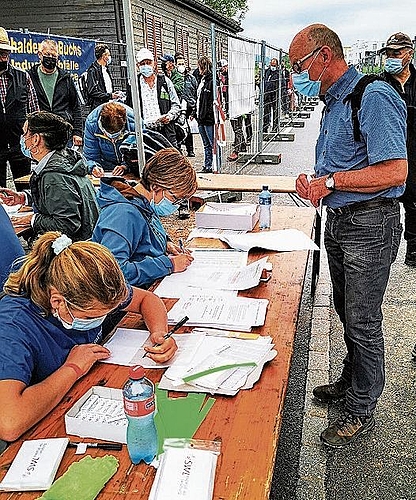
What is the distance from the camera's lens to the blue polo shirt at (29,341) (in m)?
1.48

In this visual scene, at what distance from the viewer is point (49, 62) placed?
6.11 meters

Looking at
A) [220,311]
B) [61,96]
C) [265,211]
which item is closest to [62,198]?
[265,211]

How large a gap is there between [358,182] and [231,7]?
4399cm

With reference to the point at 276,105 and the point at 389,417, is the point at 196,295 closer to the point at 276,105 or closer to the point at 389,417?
the point at 389,417

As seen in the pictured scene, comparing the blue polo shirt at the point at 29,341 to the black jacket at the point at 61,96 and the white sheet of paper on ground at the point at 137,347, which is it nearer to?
→ the white sheet of paper on ground at the point at 137,347

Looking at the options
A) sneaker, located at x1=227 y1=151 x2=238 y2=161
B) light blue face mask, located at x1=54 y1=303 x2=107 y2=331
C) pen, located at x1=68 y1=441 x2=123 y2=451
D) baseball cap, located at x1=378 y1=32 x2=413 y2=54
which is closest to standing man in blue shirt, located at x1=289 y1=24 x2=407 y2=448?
→ light blue face mask, located at x1=54 y1=303 x2=107 y2=331

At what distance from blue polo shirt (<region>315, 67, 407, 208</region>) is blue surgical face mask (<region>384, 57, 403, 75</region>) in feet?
7.79

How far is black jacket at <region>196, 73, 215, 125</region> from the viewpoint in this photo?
865 cm

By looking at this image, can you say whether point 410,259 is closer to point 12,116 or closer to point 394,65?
point 394,65

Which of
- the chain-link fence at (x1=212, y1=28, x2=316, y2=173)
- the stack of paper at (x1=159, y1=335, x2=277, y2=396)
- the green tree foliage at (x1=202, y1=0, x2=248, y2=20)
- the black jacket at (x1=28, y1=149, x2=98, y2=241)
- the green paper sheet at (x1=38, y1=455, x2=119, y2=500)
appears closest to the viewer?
the green paper sheet at (x1=38, y1=455, x2=119, y2=500)

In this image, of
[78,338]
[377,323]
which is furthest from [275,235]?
[78,338]

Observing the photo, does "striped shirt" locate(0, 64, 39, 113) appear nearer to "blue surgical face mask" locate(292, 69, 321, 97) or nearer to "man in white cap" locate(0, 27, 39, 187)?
"man in white cap" locate(0, 27, 39, 187)

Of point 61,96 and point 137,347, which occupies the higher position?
point 61,96

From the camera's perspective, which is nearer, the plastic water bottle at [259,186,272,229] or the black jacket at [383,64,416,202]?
the plastic water bottle at [259,186,272,229]
